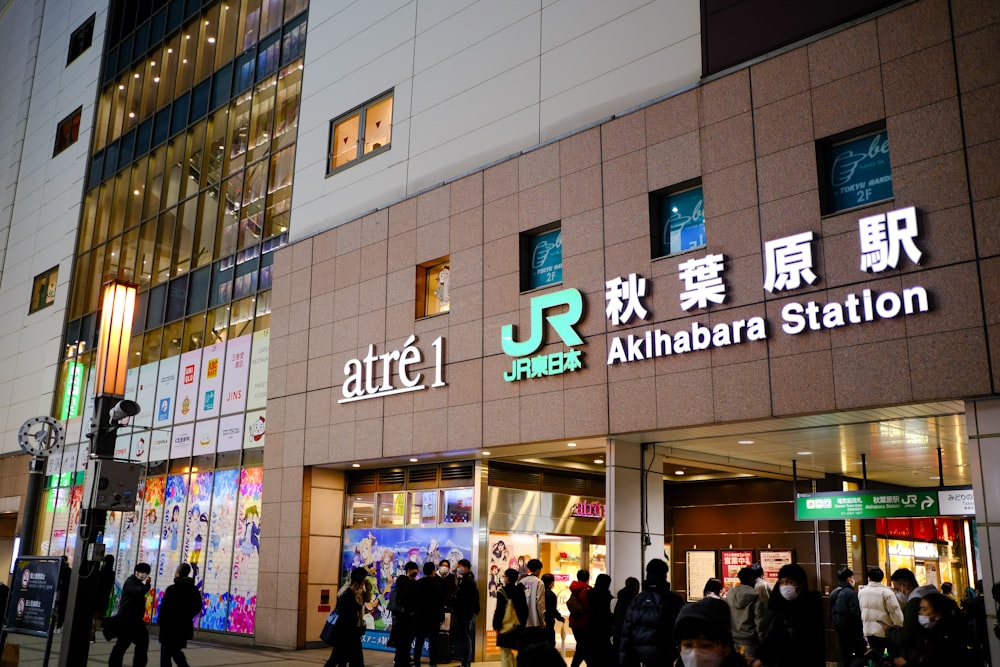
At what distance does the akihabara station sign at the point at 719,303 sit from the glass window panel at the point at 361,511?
5.24 metres

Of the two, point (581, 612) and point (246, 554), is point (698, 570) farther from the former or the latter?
point (246, 554)

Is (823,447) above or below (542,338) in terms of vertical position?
below

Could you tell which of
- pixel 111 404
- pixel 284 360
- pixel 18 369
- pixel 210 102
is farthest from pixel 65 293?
pixel 111 404

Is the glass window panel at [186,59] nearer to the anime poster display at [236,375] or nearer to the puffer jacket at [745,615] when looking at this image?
the anime poster display at [236,375]

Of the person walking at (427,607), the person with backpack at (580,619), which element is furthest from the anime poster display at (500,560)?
the person with backpack at (580,619)

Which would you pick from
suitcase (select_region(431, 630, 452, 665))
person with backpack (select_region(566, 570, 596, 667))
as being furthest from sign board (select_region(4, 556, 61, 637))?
person with backpack (select_region(566, 570, 596, 667))

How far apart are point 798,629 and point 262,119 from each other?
1714 centimetres

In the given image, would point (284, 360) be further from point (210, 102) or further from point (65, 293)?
point (65, 293)

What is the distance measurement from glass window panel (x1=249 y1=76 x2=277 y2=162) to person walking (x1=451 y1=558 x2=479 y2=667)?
463 inches

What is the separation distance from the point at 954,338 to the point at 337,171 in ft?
41.5

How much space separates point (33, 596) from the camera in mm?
11031

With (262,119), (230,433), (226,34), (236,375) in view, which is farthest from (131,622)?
(226,34)

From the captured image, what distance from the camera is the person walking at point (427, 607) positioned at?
13.4m

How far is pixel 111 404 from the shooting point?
10961 mm
